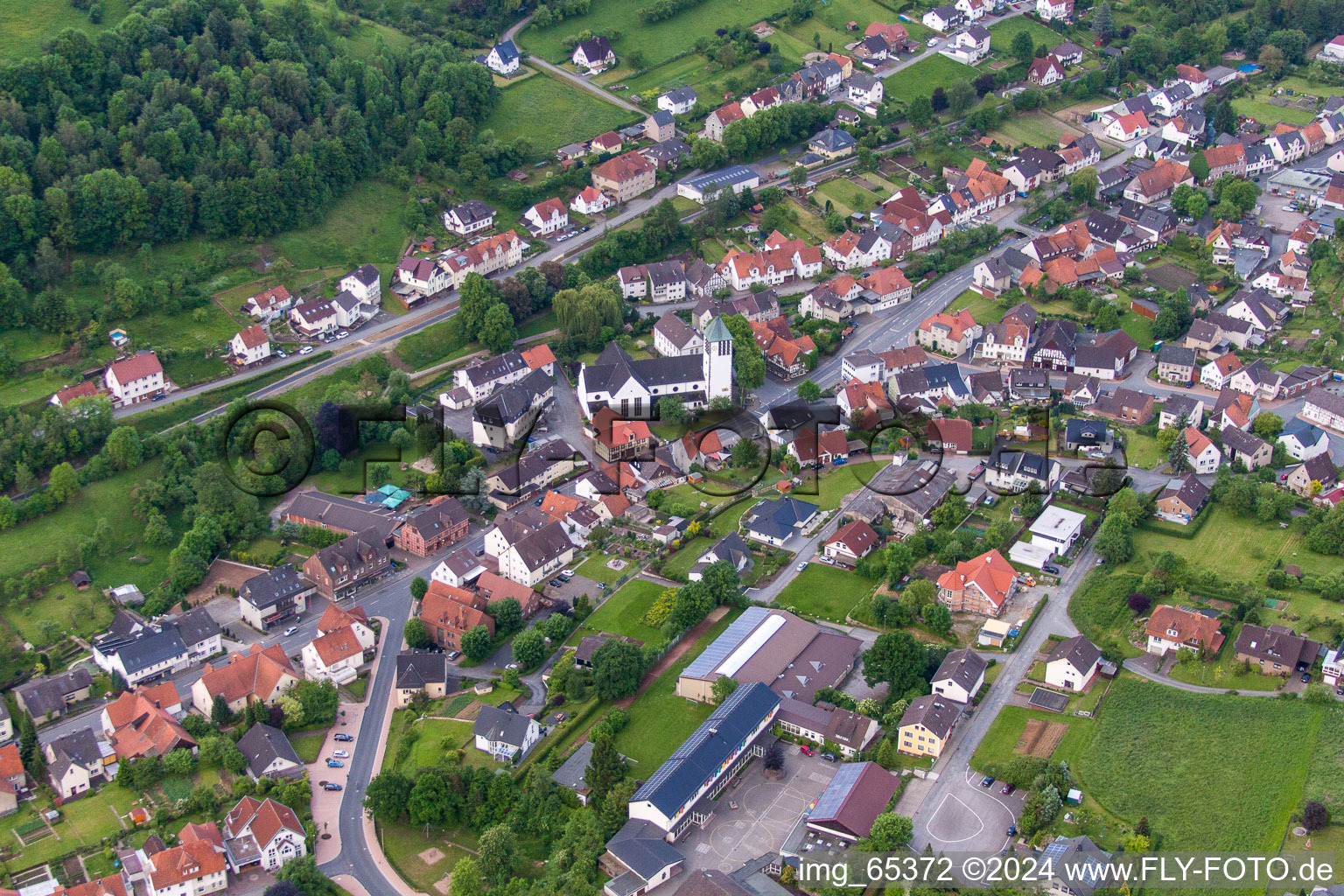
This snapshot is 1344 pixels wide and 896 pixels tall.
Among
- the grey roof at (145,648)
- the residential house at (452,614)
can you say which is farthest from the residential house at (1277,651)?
the grey roof at (145,648)

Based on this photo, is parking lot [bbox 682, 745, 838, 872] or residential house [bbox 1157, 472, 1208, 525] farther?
residential house [bbox 1157, 472, 1208, 525]

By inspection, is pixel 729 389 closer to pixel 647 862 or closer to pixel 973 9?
pixel 647 862

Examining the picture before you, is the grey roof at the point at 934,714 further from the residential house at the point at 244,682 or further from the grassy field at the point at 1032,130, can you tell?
the grassy field at the point at 1032,130

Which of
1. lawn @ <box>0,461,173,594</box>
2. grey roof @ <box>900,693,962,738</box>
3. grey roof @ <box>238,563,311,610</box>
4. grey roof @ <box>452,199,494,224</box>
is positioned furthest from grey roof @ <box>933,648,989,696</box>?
grey roof @ <box>452,199,494,224</box>

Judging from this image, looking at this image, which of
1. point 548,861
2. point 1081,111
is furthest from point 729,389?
point 1081,111

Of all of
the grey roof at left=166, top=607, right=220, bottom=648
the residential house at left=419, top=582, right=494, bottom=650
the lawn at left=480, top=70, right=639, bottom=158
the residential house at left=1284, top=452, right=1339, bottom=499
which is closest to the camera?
the grey roof at left=166, top=607, right=220, bottom=648

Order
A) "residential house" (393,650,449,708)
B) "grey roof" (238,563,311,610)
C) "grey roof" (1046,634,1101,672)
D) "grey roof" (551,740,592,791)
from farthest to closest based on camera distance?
"grey roof" (238,563,311,610) < "residential house" (393,650,449,708) < "grey roof" (1046,634,1101,672) < "grey roof" (551,740,592,791)

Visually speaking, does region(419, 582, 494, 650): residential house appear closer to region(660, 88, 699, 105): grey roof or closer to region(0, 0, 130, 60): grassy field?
region(0, 0, 130, 60): grassy field
